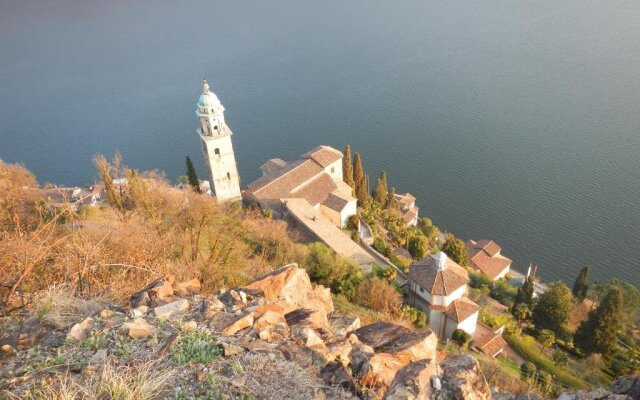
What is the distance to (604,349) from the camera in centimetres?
2198

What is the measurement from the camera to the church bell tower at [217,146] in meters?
27.2

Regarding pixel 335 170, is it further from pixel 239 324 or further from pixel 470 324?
pixel 239 324

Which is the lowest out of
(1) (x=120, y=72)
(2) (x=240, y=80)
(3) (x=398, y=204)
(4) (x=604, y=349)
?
(4) (x=604, y=349)

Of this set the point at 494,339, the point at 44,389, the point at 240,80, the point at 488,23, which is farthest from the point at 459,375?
the point at 488,23

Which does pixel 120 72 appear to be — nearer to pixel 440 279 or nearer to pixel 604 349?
pixel 440 279

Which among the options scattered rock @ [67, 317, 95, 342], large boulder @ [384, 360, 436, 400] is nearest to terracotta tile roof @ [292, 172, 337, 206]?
scattered rock @ [67, 317, 95, 342]

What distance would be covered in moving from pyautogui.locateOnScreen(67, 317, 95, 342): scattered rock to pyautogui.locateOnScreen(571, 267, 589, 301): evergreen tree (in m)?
29.4

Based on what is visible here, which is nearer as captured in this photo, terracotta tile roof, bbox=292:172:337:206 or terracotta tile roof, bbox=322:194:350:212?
terracotta tile roof, bbox=322:194:350:212

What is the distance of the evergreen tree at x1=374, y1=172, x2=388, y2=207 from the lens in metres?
35.1

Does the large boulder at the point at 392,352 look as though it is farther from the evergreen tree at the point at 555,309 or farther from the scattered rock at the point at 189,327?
the evergreen tree at the point at 555,309

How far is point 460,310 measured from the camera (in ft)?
66.6

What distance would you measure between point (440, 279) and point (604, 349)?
32.4ft

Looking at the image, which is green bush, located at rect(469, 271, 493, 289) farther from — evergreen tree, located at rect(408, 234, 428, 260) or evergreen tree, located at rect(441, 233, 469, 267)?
evergreen tree, located at rect(408, 234, 428, 260)

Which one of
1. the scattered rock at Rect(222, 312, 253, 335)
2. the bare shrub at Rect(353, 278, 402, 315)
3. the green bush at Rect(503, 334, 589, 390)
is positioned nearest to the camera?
the scattered rock at Rect(222, 312, 253, 335)
